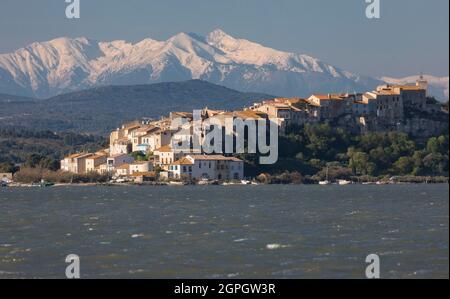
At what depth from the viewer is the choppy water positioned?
3709cm

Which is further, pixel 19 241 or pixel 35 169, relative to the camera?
pixel 35 169

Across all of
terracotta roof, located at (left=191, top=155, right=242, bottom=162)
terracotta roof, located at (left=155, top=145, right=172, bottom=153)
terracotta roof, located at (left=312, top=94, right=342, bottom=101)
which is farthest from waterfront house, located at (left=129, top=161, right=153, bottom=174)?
terracotta roof, located at (left=312, top=94, right=342, bottom=101)

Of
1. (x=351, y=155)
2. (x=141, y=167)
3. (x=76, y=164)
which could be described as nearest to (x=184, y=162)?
(x=141, y=167)

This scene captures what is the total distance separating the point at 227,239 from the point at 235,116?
90509 millimetres

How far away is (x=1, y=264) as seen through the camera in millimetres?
38969

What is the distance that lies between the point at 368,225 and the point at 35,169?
8849 cm

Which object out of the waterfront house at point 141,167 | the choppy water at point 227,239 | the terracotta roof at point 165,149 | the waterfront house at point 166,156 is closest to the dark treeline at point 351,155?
the waterfront house at point 166,156

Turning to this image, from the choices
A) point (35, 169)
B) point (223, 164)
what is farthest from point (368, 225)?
point (35, 169)

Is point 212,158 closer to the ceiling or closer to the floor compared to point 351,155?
closer to the floor

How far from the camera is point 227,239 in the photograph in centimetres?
4662

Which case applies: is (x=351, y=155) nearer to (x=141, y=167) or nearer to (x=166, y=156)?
(x=166, y=156)

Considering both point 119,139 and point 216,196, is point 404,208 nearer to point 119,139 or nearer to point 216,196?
point 216,196

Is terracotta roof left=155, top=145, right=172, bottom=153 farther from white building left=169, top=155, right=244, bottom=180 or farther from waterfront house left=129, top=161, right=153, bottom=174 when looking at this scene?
white building left=169, top=155, right=244, bottom=180
